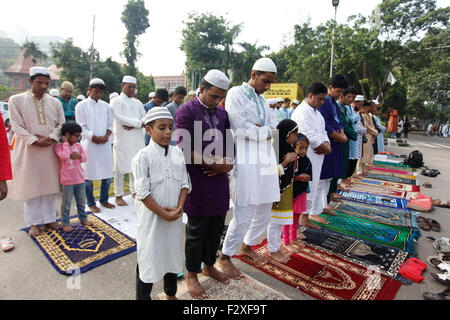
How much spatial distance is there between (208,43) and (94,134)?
2952 cm

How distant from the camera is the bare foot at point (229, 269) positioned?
8.17 ft

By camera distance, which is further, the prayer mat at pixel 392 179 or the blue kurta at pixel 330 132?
the prayer mat at pixel 392 179

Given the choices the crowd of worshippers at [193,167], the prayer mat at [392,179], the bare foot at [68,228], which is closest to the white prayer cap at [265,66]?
the crowd of worshippers at [193,167]

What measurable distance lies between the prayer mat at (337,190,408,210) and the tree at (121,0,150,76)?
114 feet

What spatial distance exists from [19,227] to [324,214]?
14.7 feet

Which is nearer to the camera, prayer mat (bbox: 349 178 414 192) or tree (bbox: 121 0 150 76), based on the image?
prayer mat (bbox: 349 178 414 192)

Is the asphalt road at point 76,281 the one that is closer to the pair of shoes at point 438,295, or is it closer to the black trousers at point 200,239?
the pair of shoes at point 438,295

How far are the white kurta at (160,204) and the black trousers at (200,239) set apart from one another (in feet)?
0.69

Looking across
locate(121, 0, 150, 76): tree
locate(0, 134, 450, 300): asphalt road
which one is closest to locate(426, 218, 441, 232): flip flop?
locate(0, 134, 450, 300): asphalt road

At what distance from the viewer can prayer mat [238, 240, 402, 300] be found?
92.0 inches

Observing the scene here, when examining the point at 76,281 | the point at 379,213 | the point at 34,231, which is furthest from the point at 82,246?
the point at 379,213

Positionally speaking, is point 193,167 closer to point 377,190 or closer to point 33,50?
point 377,190

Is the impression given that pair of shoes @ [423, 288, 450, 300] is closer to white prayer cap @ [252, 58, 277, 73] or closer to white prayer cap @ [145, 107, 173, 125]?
white prayer cap @ [252, 58, 277, 73]

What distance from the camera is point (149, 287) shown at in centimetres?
192
